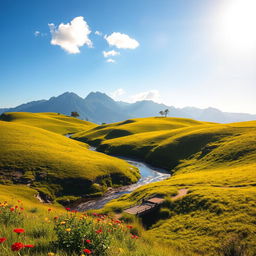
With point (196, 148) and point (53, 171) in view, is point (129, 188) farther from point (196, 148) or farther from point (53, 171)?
point (196, 148)

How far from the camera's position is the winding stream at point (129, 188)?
40406mm

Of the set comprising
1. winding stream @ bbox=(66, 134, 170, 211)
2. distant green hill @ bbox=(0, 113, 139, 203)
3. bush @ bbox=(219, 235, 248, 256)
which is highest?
bush @ bbox=(219, 235, 248, 256)

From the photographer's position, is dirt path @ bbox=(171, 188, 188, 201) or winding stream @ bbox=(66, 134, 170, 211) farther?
winding stream @ bbox=(66, 134, 170, 211)

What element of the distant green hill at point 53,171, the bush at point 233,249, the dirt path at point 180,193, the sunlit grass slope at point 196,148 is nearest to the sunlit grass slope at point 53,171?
the distant green hill at point 53,171

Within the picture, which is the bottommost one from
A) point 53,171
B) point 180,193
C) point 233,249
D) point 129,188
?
point 129,188

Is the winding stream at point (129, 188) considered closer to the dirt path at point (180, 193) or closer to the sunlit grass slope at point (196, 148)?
the sunlit grass slope at point (196, 148)

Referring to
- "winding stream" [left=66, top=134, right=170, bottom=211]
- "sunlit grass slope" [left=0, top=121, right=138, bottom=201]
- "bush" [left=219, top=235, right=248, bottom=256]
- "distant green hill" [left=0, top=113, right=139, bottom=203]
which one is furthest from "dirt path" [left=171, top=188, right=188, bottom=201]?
"sunlit grass slope" [left=0, top=121, right=138, bottom=201]

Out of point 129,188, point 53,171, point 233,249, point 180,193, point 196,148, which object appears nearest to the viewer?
point 233,249

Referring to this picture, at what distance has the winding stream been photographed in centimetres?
4041

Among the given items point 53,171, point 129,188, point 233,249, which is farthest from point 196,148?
point 233,249

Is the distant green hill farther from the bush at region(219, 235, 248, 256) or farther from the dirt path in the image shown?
the bush at region(219, 235, 248, 256)

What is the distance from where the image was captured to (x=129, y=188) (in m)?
53.1

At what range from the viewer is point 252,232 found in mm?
19266

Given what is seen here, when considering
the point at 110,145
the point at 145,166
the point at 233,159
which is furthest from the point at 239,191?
the point at 110,145
